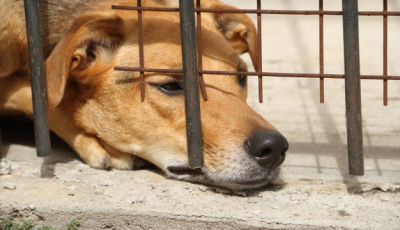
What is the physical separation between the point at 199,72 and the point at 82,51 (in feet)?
2.31

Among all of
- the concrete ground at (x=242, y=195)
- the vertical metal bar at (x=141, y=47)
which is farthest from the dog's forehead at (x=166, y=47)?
the concrete ground at (x=242, y=195)

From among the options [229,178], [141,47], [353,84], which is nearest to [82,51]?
[141,47]

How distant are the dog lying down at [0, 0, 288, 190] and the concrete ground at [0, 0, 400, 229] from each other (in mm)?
127

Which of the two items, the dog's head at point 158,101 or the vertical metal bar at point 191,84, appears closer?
the vertical metal bar at point 191,84

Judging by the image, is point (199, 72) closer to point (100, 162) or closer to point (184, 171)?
point (184, 171)

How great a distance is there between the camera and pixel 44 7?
14.5 ft

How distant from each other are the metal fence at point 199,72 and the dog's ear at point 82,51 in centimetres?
7

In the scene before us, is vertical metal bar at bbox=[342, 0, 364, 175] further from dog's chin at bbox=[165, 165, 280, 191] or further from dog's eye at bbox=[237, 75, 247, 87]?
dog's eye at bbox=[237, 75, 247, 87]

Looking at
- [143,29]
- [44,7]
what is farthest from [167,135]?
[44,7]

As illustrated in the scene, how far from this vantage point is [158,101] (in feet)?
13.3

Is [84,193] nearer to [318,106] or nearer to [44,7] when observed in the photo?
[44,7]

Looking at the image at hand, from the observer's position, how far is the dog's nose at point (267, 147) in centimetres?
367

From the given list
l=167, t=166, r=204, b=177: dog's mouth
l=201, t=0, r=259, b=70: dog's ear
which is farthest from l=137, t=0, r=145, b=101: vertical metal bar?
l=201, t=0, r=259, b=70: dog's ear

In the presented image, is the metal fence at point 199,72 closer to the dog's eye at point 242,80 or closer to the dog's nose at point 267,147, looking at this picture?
the dog's nose at point 267,147
